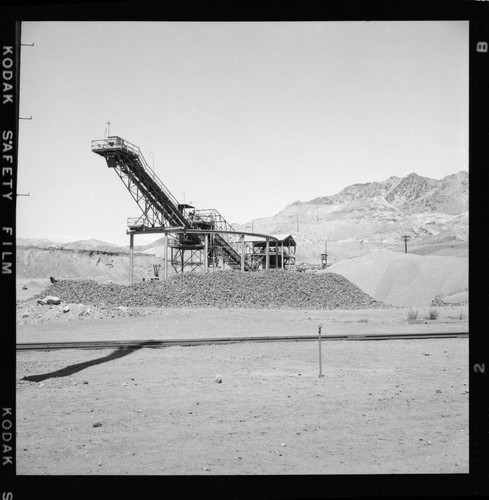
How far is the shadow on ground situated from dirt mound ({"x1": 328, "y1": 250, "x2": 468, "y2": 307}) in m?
23.4

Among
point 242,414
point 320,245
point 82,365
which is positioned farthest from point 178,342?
point 320,245

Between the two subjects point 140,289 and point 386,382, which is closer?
point 386,382

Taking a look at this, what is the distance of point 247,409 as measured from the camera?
776 centimetres

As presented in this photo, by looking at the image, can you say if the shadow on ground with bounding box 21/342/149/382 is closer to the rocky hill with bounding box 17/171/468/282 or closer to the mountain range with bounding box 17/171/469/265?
the rocky hill with bounding box 17/171/468/282

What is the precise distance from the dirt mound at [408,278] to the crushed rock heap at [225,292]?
6522 mm

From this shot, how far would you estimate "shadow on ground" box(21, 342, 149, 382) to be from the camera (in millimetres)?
10047

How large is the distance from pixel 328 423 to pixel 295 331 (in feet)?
34.8
